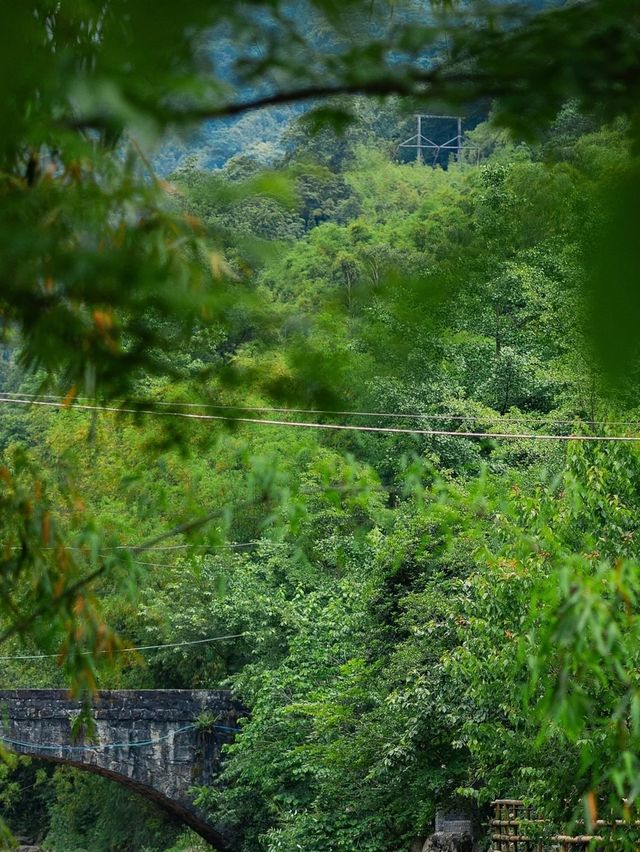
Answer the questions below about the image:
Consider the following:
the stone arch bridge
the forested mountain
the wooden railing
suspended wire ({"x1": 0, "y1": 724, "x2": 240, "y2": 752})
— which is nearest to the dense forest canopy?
the forested mountain

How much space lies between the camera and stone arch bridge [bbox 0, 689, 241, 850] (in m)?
12.8

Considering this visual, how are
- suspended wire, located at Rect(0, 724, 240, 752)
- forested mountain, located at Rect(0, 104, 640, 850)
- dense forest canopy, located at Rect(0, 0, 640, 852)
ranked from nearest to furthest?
dense forest canopy, located at Rect(0, 0, 640, 852) < forested mountain, located at Rect(0, 104, 640, 850) < suspended wire, located at Rect(0, 724, 240, 752)

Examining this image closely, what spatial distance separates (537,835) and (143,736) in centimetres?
707

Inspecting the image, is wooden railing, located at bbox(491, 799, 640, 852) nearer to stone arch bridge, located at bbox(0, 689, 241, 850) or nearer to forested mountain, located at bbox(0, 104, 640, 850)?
forested mountain, located at bbox(0, 104, 640, 850)

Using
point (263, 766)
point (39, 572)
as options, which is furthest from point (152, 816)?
point (39, 572)

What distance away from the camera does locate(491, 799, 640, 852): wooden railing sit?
587cm

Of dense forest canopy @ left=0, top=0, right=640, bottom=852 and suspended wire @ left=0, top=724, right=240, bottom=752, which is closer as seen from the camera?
dense forest canopy @ left=0, top=0, right=640, bottom=852

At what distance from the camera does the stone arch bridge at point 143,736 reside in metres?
12.8

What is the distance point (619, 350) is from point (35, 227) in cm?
53

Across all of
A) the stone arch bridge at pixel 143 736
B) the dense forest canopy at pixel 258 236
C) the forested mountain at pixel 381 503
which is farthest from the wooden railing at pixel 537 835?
the stone arch bridge at pixel 143 736

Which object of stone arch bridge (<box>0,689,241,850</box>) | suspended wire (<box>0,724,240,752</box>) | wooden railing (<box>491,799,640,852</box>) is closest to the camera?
wooden railing (<box>491,799,640,852</box>)

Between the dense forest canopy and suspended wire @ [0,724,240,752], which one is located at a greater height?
the dense forest canopy

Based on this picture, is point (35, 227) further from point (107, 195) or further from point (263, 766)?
point (263, 766)

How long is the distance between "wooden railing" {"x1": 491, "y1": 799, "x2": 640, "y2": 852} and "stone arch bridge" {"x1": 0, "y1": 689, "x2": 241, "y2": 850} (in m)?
5.22
